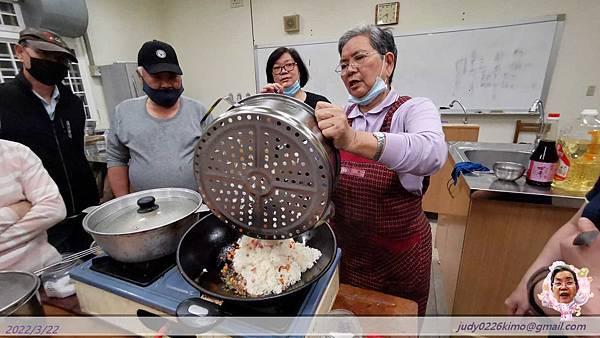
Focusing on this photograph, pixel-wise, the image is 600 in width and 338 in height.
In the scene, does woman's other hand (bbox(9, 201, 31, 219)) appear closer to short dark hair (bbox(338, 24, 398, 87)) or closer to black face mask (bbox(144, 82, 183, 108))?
black face mask (bbox(144, 82, 183, 108))

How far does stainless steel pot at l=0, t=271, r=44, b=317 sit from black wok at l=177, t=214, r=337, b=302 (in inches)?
12.5

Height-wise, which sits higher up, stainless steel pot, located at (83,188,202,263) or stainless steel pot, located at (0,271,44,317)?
stainless steel pot, located at (83,188,202,263)

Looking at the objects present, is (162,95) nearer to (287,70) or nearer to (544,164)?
(287,70)

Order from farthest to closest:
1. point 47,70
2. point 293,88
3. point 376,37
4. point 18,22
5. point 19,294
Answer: point 18,22
point 293,88
point 47,70
point 376,37
point 19,294

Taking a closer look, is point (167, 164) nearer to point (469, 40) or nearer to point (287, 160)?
point (287, 160)

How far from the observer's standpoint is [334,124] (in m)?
0.51

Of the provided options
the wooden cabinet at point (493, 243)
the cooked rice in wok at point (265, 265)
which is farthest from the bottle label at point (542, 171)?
the cooked rice in wok at point (265, 265)

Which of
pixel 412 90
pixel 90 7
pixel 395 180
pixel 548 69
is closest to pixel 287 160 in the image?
pixel 395 180

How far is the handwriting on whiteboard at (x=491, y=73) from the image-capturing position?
2.93m

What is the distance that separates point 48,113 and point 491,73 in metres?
3.91

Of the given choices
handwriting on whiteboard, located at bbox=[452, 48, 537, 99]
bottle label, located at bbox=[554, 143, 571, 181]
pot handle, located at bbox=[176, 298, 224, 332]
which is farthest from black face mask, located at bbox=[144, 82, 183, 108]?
handwriting on whiteboard, located at bbox=[452, 48, 537, 99]

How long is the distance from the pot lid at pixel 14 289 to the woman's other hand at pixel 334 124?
69 cm

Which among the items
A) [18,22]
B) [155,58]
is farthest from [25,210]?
[18,22]

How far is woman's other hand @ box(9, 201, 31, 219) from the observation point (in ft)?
3.11
